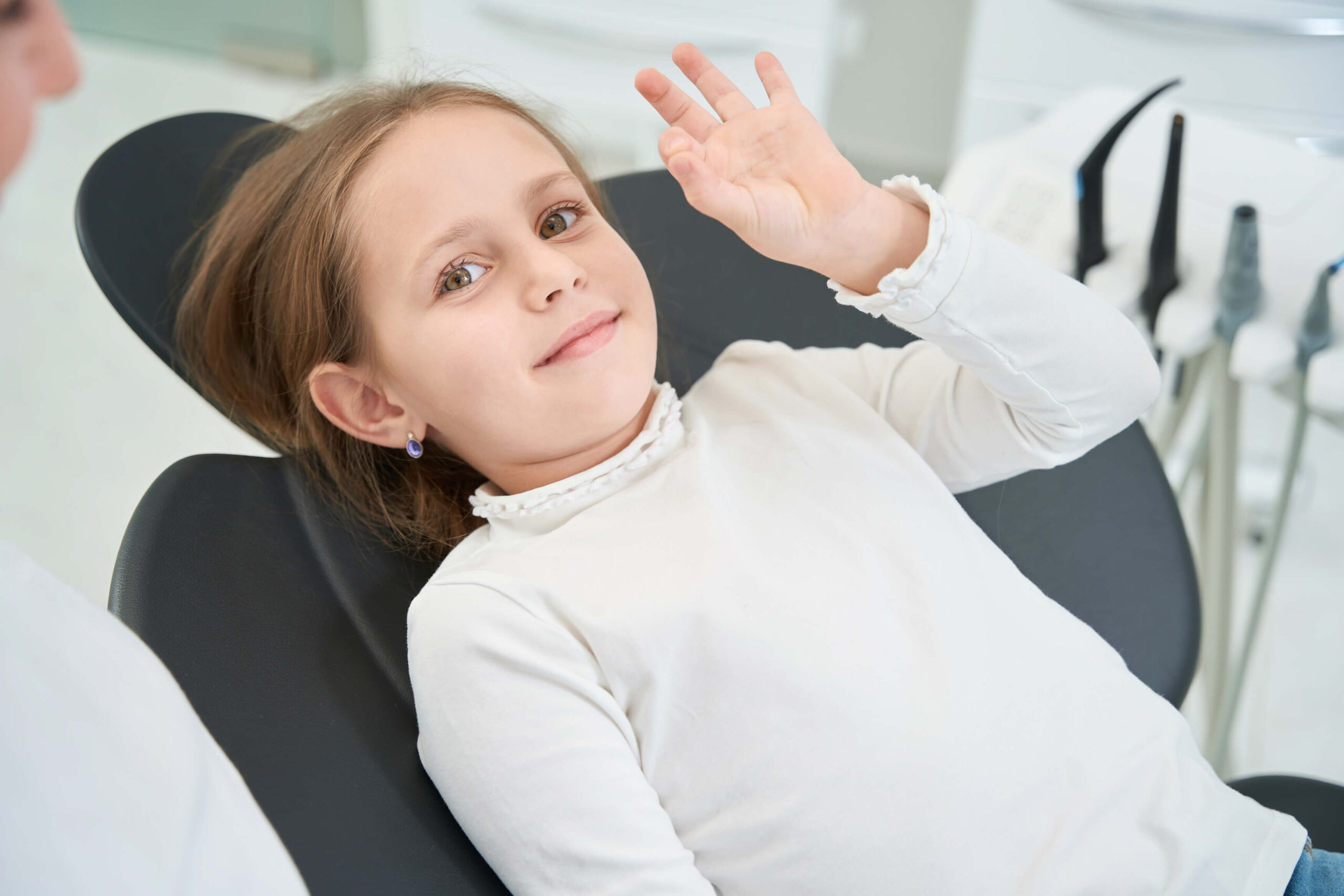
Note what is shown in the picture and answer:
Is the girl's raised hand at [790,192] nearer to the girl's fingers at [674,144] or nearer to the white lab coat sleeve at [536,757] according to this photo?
the girl's fingers at [674,144]

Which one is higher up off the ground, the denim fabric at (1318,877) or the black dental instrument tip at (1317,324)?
the black dental instrument tip at (1317,324)

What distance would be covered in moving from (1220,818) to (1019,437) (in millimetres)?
296

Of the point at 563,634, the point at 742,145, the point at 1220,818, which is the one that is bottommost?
the point at 1220,818

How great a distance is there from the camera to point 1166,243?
42.8 inches

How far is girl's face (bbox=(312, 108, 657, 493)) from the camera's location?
2.37 ft

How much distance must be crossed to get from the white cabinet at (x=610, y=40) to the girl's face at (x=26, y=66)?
1818 mm

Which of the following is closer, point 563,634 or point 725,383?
point 563,634

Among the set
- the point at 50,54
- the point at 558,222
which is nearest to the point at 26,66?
the point at 50,54

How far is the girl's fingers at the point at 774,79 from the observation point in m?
0.76

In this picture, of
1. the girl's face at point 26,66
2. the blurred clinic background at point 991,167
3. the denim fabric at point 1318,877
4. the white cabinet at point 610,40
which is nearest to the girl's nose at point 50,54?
the girl's face at point 26,66

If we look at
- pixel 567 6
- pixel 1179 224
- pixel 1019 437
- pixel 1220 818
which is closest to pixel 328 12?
pixel 567 6

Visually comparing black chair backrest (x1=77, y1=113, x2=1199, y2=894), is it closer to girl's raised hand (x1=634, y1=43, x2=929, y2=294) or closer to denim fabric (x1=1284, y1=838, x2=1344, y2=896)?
denim fabric (x1=1284, y1=838, x2=1344, y2=896)

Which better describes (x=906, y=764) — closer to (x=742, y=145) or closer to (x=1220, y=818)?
(x=1220, y=818)

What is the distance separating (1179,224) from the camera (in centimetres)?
117
